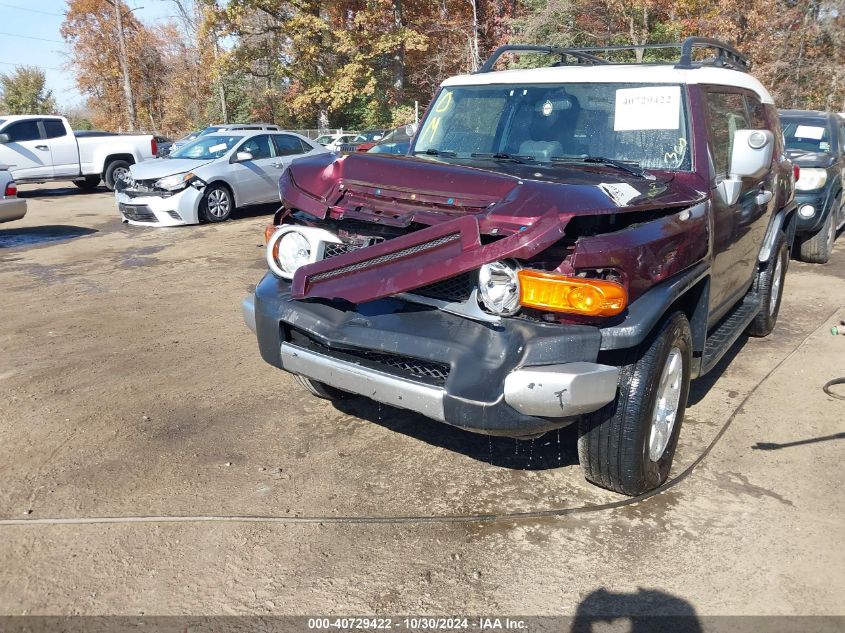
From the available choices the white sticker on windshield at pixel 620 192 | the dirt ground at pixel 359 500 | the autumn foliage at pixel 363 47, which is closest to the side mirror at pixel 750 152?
the white sticker on windshield at pixel 620 192

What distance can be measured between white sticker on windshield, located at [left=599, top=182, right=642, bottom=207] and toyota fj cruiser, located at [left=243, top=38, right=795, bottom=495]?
12mm

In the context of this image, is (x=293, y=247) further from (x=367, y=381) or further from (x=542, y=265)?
(x=542, y=265)

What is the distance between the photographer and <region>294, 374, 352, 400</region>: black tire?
170 inches

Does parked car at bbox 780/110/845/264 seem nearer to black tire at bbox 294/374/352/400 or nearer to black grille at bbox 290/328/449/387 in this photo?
black tire at bbox 294/374/352/400

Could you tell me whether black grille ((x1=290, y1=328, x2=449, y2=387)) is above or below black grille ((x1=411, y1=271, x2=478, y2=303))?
below

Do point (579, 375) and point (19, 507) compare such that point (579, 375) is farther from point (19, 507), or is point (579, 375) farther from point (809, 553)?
point (19, 507)

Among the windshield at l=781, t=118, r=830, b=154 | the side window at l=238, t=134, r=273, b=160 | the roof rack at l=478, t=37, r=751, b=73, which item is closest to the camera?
the roof rack at l=478, t=37, r=751, b=73

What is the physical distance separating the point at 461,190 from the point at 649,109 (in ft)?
4.71

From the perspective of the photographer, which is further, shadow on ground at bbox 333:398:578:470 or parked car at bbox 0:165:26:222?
parked car at bbox 0:165:26:222

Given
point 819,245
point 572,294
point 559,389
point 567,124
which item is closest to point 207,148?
point 819,245

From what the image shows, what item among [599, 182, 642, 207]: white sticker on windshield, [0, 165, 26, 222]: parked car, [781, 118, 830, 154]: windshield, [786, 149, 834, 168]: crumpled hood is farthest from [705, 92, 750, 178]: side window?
[0, 165, 26, 222]: parked car

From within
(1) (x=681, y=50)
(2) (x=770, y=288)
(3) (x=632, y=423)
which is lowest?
(2) (x=770, y=288)

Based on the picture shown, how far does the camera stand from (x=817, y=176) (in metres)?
8.52

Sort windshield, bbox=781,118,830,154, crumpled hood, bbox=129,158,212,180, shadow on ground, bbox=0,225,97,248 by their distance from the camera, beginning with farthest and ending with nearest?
crumpled hood, bbox=129,158,212,180, shadow on ground, bbox=0,225,97,248, windshield, bbox=781,118,830,154
